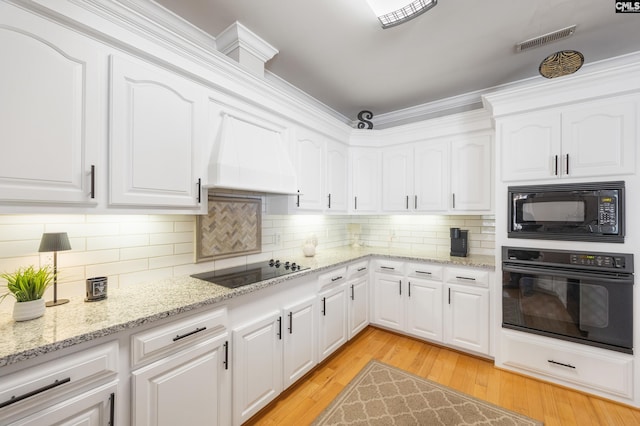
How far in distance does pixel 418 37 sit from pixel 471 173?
1.51 metres

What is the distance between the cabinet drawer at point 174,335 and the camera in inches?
50.0

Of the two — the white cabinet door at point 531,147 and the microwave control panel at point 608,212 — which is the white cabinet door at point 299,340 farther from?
the microwave control panel at point 608,212

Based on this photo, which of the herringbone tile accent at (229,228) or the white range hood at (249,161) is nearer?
the white range hood at (249,161)

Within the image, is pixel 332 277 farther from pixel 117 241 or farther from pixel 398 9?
pixel 398 9

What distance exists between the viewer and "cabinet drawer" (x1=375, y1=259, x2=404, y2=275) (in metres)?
3.04

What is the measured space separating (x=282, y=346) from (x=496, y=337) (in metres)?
1.99

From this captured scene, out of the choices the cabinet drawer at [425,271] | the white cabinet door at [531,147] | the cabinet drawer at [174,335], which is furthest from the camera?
the cabinet drawer at [425,271]

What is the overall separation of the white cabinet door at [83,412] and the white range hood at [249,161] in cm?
118

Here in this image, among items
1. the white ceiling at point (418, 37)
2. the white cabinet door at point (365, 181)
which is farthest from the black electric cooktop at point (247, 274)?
the white ceiling at point (418, 37)

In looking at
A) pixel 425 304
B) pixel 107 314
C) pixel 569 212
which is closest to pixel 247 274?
pixel 107 314

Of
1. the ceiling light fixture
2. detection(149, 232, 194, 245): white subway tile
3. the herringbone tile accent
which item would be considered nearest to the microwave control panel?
the ceiling light fixture

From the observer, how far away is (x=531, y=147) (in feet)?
7.64

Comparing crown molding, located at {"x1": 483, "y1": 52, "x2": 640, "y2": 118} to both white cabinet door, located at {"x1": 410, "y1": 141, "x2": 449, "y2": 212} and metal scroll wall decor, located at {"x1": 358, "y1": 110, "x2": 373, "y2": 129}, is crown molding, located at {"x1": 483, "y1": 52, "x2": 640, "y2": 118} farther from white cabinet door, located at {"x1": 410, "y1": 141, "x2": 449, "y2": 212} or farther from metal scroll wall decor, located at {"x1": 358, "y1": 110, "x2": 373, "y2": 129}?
metal scroll wall decor, located at {"x1": 358, "y1": 110, "x2": 373, "y2": 129}

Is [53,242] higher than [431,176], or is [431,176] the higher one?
[431,176]
